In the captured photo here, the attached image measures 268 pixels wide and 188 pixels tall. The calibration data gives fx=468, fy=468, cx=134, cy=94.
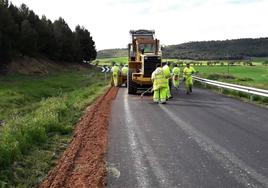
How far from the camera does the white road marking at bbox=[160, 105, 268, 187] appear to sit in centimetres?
712

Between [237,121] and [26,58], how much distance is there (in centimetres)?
4942

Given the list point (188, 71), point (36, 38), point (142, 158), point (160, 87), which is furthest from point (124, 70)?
point (36, 38)

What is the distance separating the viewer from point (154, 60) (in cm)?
2500

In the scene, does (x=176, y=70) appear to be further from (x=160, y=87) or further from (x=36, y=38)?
(x=36, y=38)

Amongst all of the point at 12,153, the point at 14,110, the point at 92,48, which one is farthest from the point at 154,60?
the point at 92,48

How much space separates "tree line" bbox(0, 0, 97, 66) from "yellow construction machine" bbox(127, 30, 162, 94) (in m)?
21.6

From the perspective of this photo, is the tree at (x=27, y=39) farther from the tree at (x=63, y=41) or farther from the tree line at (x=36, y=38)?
the tree at (x=63, y=41)

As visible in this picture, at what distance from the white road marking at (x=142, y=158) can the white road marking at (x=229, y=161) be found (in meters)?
1.12

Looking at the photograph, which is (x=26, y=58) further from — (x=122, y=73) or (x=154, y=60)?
(x=154, y=60)

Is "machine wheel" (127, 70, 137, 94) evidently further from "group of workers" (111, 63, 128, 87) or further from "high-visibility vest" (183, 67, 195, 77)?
"group of workers" (111, 63, 128, 87)

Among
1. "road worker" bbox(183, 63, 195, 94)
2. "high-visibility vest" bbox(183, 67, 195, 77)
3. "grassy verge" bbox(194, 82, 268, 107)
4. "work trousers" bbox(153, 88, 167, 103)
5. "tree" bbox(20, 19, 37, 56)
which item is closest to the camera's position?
"work trousers" bbox(153, 88, 167, 103)

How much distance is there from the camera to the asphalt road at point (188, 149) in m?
7.23

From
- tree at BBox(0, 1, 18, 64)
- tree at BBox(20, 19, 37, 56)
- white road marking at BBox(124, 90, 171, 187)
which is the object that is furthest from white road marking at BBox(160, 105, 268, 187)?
tree at BBox(20, 19, 37, 56)

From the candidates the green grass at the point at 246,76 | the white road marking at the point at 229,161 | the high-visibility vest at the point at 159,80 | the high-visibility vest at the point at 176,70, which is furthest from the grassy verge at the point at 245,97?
the white road marking at the point at 229,161
